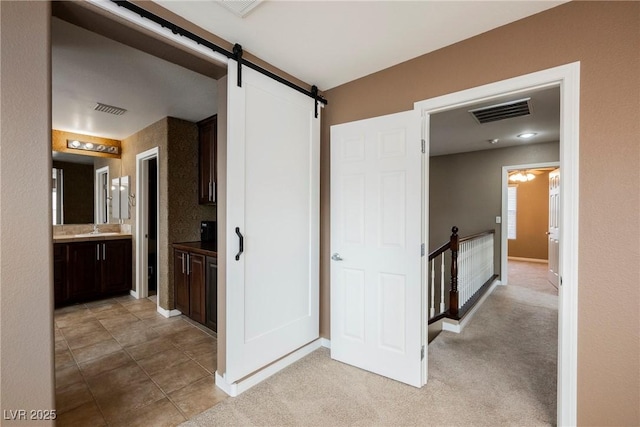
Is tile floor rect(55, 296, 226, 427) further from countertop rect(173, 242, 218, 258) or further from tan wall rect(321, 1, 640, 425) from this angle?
tan wall rect(321, 1, 640, 425)

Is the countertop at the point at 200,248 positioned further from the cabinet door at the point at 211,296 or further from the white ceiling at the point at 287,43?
the white ceiling at the point at 287,43

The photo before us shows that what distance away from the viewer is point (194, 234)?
388cm

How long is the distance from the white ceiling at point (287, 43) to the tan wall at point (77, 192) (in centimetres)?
146

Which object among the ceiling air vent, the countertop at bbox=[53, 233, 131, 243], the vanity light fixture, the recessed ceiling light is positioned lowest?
the countertop at bbox=[53, 233, 131, 243]

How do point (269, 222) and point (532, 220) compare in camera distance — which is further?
point (532, 220)

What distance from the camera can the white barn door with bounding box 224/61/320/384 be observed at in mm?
2064

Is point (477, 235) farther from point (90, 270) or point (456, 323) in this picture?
point (90, 270)

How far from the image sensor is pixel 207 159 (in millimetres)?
3730

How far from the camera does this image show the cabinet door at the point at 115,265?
4.29m

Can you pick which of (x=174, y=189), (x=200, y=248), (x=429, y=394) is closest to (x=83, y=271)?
(x=174, y=189)

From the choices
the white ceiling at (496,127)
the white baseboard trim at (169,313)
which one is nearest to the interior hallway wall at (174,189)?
the white baseboard trim at (169,313)

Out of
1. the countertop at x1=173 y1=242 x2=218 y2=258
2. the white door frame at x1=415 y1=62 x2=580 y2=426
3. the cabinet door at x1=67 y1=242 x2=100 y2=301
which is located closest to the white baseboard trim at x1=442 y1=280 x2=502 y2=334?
the white door frame at x1=415 y1=62 x2=580 y2=426

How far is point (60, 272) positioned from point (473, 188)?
278 inches

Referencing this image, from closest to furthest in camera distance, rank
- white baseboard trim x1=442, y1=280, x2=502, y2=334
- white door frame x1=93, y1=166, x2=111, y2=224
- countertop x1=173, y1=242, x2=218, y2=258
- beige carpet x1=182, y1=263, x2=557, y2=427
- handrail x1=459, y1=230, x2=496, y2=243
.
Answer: beige carpet x1=182, y1=263, x2=557, y2=427 < countertop x1=173, y1=242, x2=218, y2=258 < white baseboard trim x1=442, y1=280, x2=502, y2=334 < handrail x1=459, y1=230, x2=496, y2=243 < white door frame x1=93, y1=166, x2=111, y2=224
